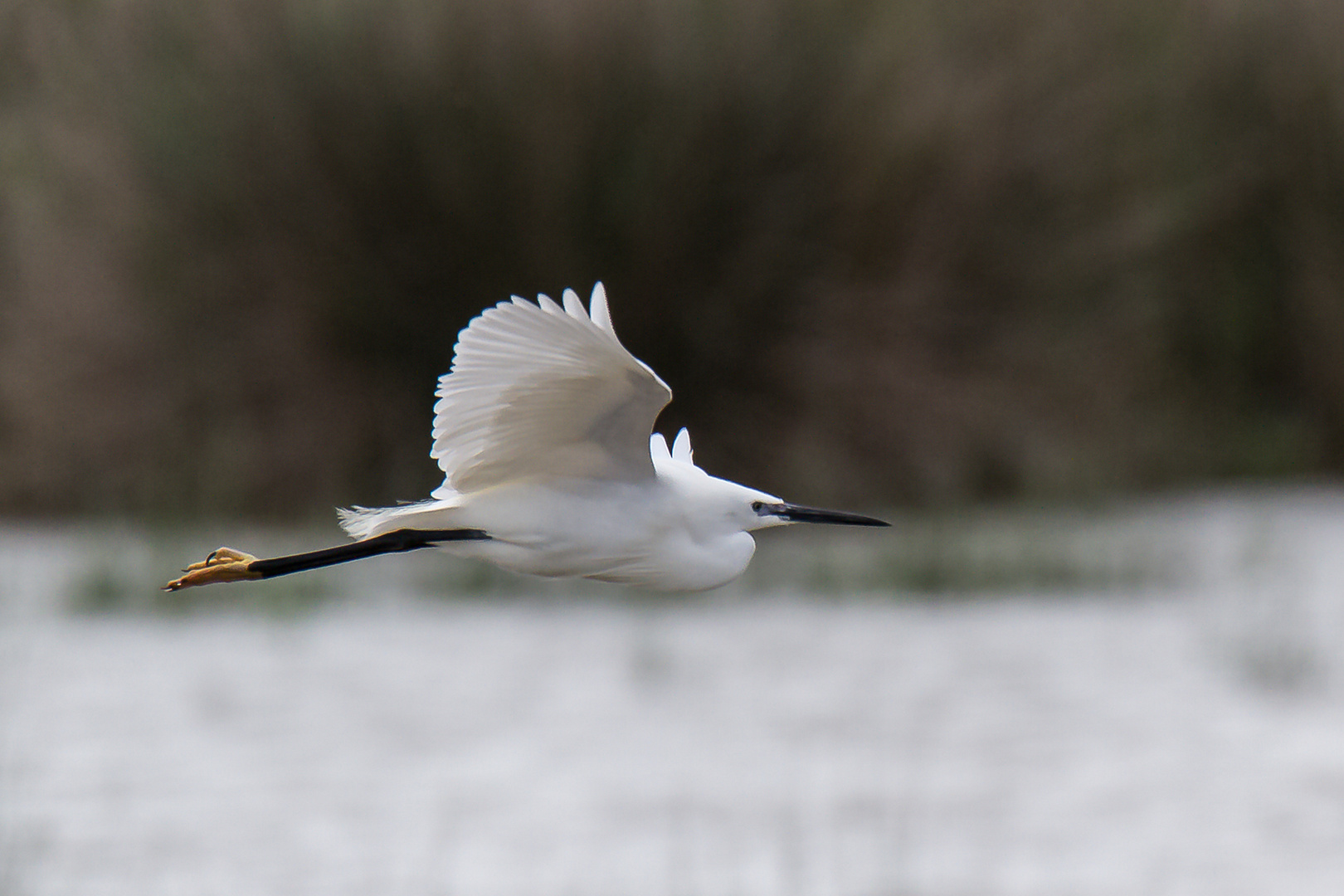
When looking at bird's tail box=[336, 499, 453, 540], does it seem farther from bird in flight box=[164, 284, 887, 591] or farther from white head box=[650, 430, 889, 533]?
white head box=[650, 430, 889, 533]

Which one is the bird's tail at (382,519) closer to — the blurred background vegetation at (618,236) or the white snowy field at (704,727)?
the white snowy field at (704,727)

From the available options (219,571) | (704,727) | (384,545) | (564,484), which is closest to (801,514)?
(564,484)

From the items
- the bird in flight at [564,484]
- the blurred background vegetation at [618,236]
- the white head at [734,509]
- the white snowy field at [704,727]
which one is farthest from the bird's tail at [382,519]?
the blurred background vegetation at [618,236]

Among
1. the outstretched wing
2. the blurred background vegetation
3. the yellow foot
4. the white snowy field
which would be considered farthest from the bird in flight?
the blurred background vegetation

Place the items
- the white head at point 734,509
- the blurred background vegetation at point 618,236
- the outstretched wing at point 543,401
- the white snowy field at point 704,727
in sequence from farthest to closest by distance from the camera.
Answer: the blurred background vegetation at point 618,236 → the white snowy field at point 704,727 → the white head at point 734,509 → the outstretched wing at point 543,401

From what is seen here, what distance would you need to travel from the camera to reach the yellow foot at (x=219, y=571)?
173 centimetres

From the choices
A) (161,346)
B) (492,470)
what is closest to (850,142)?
(161,346)

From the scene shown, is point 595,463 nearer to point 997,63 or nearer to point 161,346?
point 161,346

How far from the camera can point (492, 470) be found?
1615 millimetres

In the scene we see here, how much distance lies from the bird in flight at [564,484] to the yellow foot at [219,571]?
14 cm

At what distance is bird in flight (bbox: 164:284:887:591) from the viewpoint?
A: 1.49 m

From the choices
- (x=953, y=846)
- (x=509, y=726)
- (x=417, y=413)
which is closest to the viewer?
(x=953, y=846)

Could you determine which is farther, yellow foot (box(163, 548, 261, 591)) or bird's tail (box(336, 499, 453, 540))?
yellow foot (box(163, 548, 261, 591))

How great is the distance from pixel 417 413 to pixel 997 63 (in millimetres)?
3736
